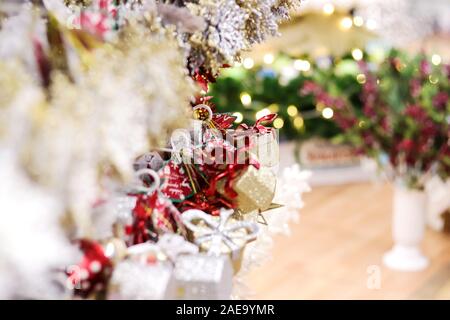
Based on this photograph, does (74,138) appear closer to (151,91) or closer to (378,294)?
(151,91)

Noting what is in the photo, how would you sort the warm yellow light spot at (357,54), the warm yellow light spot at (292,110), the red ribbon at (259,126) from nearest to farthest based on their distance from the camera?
the red ribbon at (259,126), the warm yellow light spot at (292,110), the warm yellow light spot at (357,54)

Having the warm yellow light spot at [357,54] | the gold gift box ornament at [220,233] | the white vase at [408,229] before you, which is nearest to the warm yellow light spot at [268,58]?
the warm yellow light spot at [357,54]

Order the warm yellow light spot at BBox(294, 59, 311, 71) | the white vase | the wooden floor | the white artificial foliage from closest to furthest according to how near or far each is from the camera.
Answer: the white artificial foliage
the wooden floor
the white vase
the warm yellow light spot at BBox(294, 59, 311, 71)

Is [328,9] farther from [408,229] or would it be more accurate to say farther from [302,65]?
[408,229]

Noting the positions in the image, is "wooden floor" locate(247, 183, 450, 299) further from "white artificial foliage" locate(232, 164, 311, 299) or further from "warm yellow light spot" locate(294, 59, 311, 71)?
"white artificial foliage" locate(232, 164, 311, 299)

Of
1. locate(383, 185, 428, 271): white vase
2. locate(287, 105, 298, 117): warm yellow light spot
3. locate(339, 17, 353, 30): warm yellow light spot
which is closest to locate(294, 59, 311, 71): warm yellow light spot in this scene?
locate(287, 105, 298, 117): warm yellow light spot

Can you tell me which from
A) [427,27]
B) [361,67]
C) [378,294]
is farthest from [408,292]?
[427,27]

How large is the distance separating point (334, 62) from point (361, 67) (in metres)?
1.62

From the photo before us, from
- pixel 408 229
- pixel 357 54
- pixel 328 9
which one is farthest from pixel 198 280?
pixel 328 9

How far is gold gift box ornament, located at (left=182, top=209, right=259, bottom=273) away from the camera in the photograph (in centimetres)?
78

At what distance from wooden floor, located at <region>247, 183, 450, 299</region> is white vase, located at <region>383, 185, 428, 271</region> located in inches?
2.6

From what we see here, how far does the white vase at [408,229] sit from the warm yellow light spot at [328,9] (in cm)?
230

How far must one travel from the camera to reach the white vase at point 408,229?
3242mm

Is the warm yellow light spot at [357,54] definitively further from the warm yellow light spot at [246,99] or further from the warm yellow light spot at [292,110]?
the warm yellow light spot at [246,99]
